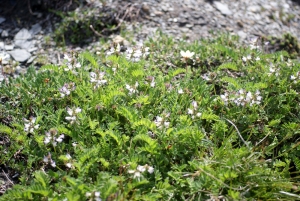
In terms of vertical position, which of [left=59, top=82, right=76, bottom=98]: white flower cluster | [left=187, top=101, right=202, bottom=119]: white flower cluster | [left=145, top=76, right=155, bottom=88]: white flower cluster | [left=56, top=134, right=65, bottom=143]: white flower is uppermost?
[left=59, top=82, right=76, bottom=98]: white flower cluster

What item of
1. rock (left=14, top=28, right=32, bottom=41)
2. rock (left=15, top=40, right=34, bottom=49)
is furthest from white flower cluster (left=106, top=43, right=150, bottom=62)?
rock (left=14, top=28, right=32, bottom=41)

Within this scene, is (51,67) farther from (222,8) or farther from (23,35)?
(222,8)

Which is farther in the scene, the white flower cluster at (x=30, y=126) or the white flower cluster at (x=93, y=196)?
the white flower cluster at (x=30, y=126)

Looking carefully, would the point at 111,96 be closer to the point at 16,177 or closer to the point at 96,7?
the point at 16,177

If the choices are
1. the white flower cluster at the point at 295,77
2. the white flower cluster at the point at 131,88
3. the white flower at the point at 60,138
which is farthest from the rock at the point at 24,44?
the white flower cluster at the point at 295,77

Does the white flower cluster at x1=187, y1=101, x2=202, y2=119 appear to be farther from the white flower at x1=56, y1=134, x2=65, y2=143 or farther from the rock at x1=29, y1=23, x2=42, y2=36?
the rock at x1=29, y1=23, x2=42, y2=36

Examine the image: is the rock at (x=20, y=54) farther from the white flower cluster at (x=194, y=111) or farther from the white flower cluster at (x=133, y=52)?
the white flower cluster at (x=194, y=111)

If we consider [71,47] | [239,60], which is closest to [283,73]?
[239,60]
